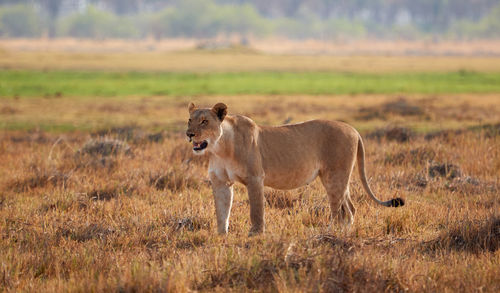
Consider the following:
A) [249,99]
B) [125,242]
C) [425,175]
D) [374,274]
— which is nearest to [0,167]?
[125,242]

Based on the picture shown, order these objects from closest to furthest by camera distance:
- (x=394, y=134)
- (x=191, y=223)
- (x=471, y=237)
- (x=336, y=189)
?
(x=471, y=237) < (x=336, y=189) < (x=191, y=223) < (x=394, y=134)

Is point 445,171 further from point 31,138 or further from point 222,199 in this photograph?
point 31,138

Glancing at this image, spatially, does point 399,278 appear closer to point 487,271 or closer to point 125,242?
point 487,271

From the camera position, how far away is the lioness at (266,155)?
6.55 metres

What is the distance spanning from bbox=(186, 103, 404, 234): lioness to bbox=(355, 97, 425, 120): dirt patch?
1610 cm

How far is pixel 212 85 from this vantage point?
39.5 meters

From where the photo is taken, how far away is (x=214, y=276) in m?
5.78

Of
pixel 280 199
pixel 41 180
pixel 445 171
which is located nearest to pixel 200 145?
pixel 280 199

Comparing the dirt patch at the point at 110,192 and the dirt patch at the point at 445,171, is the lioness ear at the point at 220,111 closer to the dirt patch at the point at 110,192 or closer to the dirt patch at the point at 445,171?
the dirt patch at the point at 110,192

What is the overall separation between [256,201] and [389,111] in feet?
61.7

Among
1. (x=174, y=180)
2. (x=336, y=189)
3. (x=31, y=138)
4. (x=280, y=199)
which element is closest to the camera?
(x=336, y=189)

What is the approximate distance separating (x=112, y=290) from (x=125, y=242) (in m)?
1.56

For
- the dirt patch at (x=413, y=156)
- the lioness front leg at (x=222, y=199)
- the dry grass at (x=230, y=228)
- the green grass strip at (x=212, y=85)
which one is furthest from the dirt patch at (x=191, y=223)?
the green grass strip at (x=212, y=85)

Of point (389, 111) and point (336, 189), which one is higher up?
point (336, 189)
